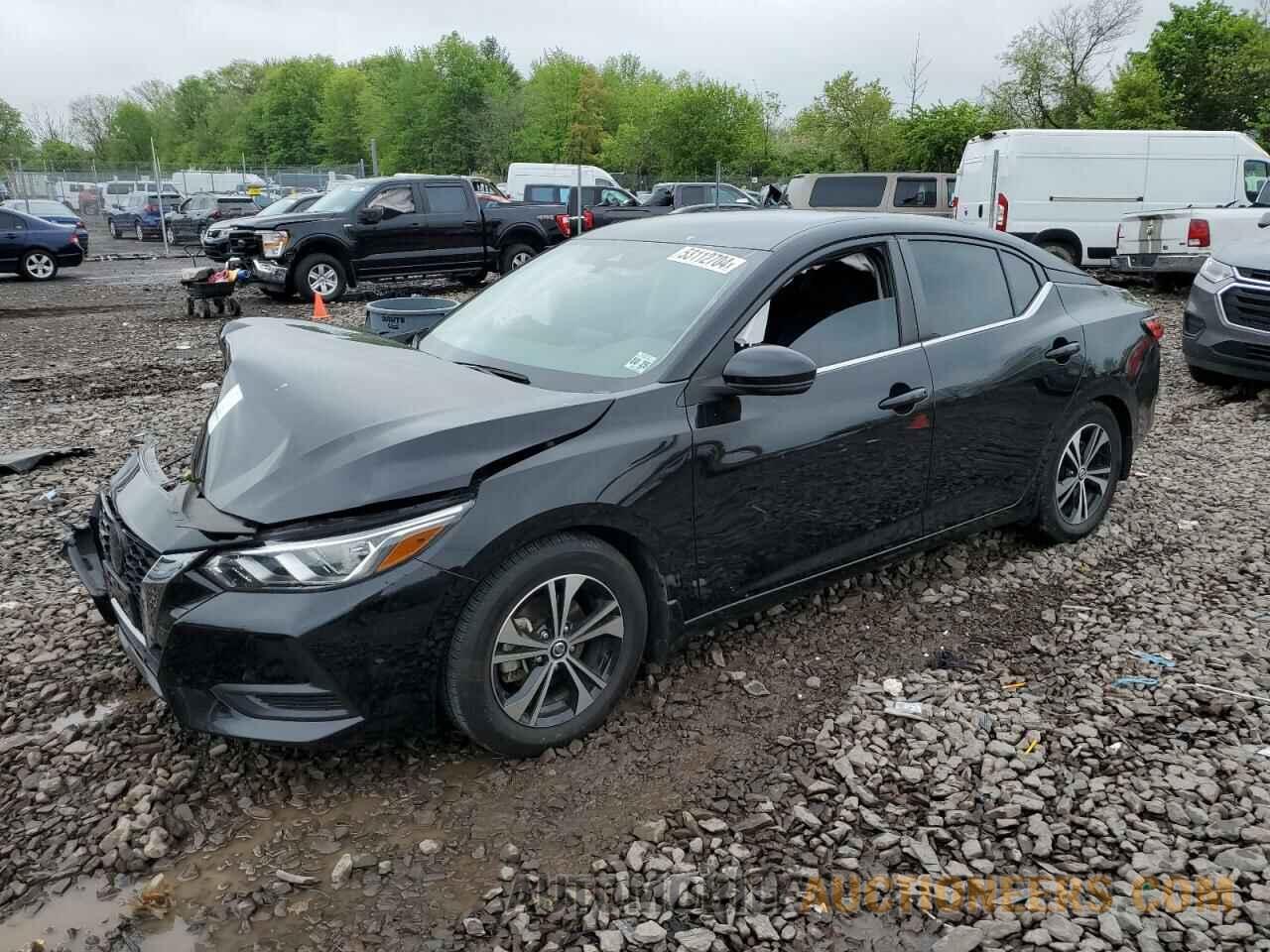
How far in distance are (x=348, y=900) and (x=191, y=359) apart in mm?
8908

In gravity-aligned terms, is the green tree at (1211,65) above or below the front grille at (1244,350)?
above

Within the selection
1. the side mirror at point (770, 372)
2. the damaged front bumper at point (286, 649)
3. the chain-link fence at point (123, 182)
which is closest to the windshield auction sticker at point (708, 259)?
the side mirror at point (770, 372)

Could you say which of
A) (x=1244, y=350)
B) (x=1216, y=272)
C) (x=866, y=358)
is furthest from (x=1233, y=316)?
(x=866, y=358)

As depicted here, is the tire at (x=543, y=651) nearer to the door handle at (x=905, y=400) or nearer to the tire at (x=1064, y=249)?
the door handle at (x=905, y=400)

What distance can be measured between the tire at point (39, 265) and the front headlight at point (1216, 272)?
19591 mm

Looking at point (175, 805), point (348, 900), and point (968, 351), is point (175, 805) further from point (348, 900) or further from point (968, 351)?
point (968, 351)

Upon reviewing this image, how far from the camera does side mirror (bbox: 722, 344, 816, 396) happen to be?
3.17m

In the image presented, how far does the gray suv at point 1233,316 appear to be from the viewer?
299 inches

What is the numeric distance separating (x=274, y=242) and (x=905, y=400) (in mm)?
12366

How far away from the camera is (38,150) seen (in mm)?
88125

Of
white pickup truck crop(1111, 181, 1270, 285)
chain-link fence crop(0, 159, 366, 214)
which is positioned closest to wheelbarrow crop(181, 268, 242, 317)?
white pickup truck crop(1111, 181, 1270, 285)

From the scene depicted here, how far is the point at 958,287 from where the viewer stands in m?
4.14

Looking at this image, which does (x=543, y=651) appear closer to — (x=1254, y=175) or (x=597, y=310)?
(x=597, y=310)

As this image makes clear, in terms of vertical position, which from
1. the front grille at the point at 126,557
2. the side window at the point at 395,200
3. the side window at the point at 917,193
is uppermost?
the side window at the point at 917,193
